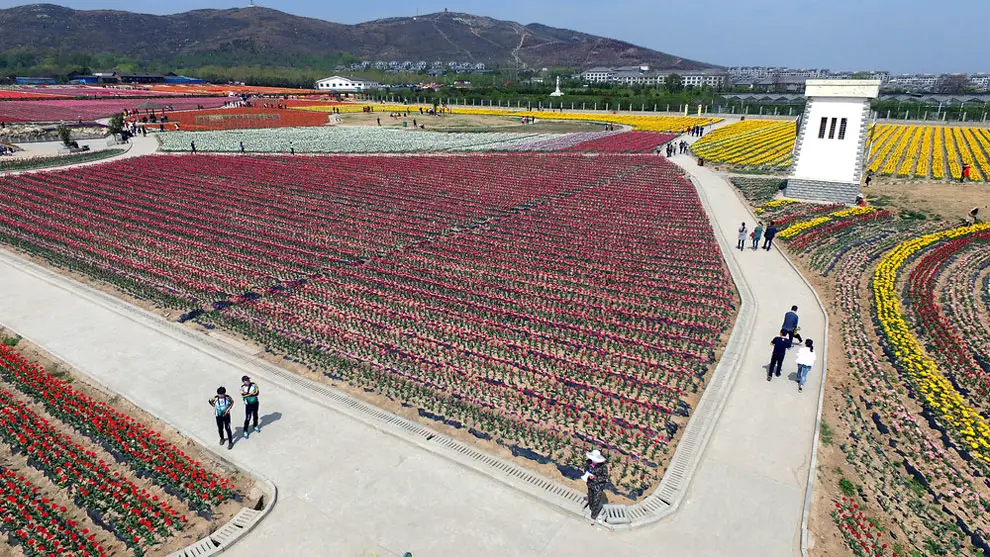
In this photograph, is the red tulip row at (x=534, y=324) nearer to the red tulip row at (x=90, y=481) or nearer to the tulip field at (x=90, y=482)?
the tulip field at (x=90, y=482)

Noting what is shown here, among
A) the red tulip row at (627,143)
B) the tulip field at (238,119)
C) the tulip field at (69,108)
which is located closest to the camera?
the red tulip row at (627,143)

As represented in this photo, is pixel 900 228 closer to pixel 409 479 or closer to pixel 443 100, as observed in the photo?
pixel 409 479

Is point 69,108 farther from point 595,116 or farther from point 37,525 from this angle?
point 37,525

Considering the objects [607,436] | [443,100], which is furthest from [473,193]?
[443,100]

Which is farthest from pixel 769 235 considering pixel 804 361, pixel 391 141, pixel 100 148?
pixel 100 148

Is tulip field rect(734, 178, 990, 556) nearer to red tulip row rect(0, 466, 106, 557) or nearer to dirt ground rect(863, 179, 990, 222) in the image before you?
dirt ground rect(863, 179, 990, 222)

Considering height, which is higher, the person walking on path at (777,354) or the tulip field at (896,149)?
the tulip field at (896,149)

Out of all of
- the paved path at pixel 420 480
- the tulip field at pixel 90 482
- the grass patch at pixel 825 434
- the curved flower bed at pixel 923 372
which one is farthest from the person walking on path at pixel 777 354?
the tulip field at pixel 90 482
